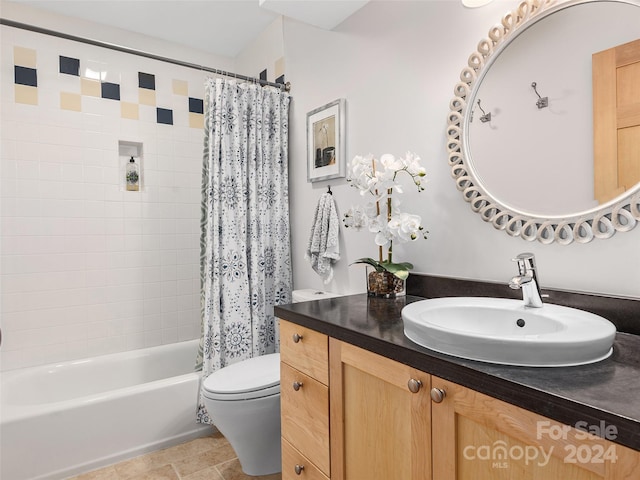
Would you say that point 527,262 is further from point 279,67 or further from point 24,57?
point 24,57

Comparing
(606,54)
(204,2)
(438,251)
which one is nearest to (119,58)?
(204,2)

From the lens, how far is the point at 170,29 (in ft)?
8.77

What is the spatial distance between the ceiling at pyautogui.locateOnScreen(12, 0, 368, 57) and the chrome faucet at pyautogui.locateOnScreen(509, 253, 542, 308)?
5.24ft

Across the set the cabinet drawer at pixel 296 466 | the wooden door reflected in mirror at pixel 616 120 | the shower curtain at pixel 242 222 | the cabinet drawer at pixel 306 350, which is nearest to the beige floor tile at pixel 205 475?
the shower curtain at pixel 242 222

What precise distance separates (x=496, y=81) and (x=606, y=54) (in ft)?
1.03

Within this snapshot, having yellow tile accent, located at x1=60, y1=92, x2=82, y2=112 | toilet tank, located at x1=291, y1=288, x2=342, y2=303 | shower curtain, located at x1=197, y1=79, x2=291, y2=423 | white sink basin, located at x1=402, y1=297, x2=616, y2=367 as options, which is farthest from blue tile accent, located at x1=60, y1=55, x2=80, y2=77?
white sink basin, located at x1=402, y1=297, x2=616, y2=367

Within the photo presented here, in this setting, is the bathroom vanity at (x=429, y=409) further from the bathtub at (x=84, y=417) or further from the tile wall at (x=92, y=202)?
the tile wall at (x=92, y=202)

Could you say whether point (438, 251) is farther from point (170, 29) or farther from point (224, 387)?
point (170, 29)

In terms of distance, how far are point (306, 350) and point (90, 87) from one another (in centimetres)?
238

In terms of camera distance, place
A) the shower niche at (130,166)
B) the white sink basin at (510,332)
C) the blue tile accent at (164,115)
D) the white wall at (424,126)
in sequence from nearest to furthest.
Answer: the white sink basin at (510,332), the white wall at (424,126), the shower niche at (130,166), the blue tile accent at (164,115)

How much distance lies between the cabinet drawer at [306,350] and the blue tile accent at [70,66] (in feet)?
7.46

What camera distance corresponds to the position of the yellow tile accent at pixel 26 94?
2.33 metres

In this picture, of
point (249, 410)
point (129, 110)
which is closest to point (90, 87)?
point (129, 110)

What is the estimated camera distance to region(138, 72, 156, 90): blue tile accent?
2711 mm
